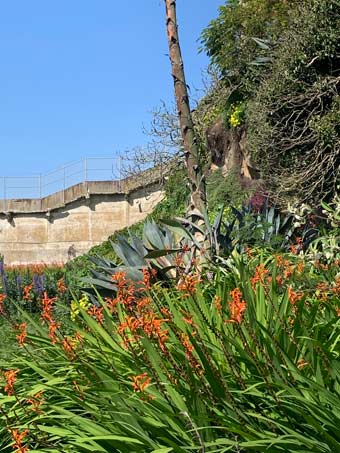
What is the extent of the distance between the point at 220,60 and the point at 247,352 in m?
14.5

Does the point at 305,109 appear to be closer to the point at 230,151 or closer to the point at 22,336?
the point at 230,151

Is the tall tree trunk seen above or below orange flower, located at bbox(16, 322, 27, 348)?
above

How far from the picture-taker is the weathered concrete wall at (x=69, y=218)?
A: 29.7m

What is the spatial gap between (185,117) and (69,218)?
26.0 m

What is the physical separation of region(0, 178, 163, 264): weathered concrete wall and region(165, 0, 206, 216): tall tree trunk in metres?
20.2

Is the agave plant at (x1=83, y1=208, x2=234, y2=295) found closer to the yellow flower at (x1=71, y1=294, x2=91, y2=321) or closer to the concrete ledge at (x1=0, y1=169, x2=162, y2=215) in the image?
the yellow flower at (x1=71, y1=294, x2=91, y2=321)

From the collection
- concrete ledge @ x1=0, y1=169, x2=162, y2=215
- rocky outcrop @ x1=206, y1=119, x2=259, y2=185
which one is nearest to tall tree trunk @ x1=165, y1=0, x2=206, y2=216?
rocky outcrop @ x1=206, y1=119, x2=259, y2=185

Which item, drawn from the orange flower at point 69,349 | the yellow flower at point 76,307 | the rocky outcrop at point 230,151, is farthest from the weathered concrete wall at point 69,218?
the orange flower at point 69,349

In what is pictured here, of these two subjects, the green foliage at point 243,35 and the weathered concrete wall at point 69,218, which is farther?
the weathered concrete wall at point 69,218

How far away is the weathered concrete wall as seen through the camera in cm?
2972

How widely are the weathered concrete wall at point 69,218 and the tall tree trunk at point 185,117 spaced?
795 inches

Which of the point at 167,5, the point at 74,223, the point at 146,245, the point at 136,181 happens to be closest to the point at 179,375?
the point at 146,245

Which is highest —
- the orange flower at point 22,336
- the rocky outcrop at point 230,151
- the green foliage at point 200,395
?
the rocky outcrop at point 230,151

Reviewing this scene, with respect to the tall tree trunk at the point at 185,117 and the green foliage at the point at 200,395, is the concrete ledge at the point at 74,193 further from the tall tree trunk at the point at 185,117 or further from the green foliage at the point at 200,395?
the green foliage at the point at 200,395
